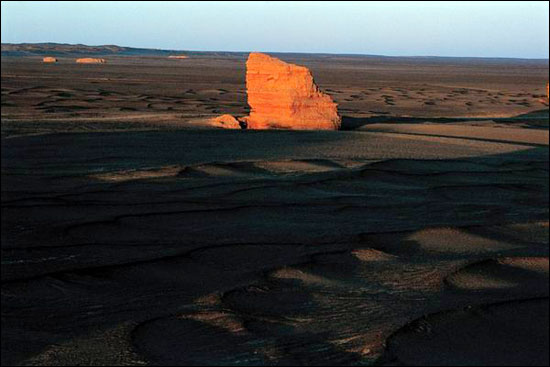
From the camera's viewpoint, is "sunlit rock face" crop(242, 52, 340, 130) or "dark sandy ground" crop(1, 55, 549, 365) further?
"sunlit rock face" crop(242, 52, 340, 130)

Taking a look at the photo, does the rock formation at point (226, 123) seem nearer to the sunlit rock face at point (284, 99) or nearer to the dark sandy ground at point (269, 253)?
the sunlit rock face at point (284, 99)

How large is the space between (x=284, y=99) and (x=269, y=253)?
7730 millimetres

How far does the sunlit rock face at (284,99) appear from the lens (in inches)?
480

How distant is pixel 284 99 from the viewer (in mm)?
12406

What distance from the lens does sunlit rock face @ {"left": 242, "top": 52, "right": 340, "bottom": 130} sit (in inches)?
480

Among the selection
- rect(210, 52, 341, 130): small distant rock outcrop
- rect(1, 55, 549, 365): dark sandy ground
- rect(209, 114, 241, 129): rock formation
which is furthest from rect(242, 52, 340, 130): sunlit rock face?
rect(1, 55, 549, 365): dark sandy ground

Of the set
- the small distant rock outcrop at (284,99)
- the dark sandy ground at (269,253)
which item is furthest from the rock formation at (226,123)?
the dark sandy ground at (269,253)

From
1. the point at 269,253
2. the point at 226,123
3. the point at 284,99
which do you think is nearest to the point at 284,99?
the point at 284,99

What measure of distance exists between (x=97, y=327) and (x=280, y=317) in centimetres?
80

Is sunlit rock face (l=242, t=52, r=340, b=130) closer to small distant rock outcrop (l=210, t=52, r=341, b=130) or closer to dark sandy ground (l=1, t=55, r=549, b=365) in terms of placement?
small distant rock outcrop (l=210, t=52, r=341, b=130)

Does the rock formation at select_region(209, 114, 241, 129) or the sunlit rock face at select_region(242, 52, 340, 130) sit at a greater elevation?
the sunlit rock face at select_region(242, 52, 340, 130)

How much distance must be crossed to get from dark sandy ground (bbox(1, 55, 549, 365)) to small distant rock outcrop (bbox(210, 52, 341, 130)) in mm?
2138

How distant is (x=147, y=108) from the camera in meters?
16.4

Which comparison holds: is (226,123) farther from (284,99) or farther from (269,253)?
(269,253)
